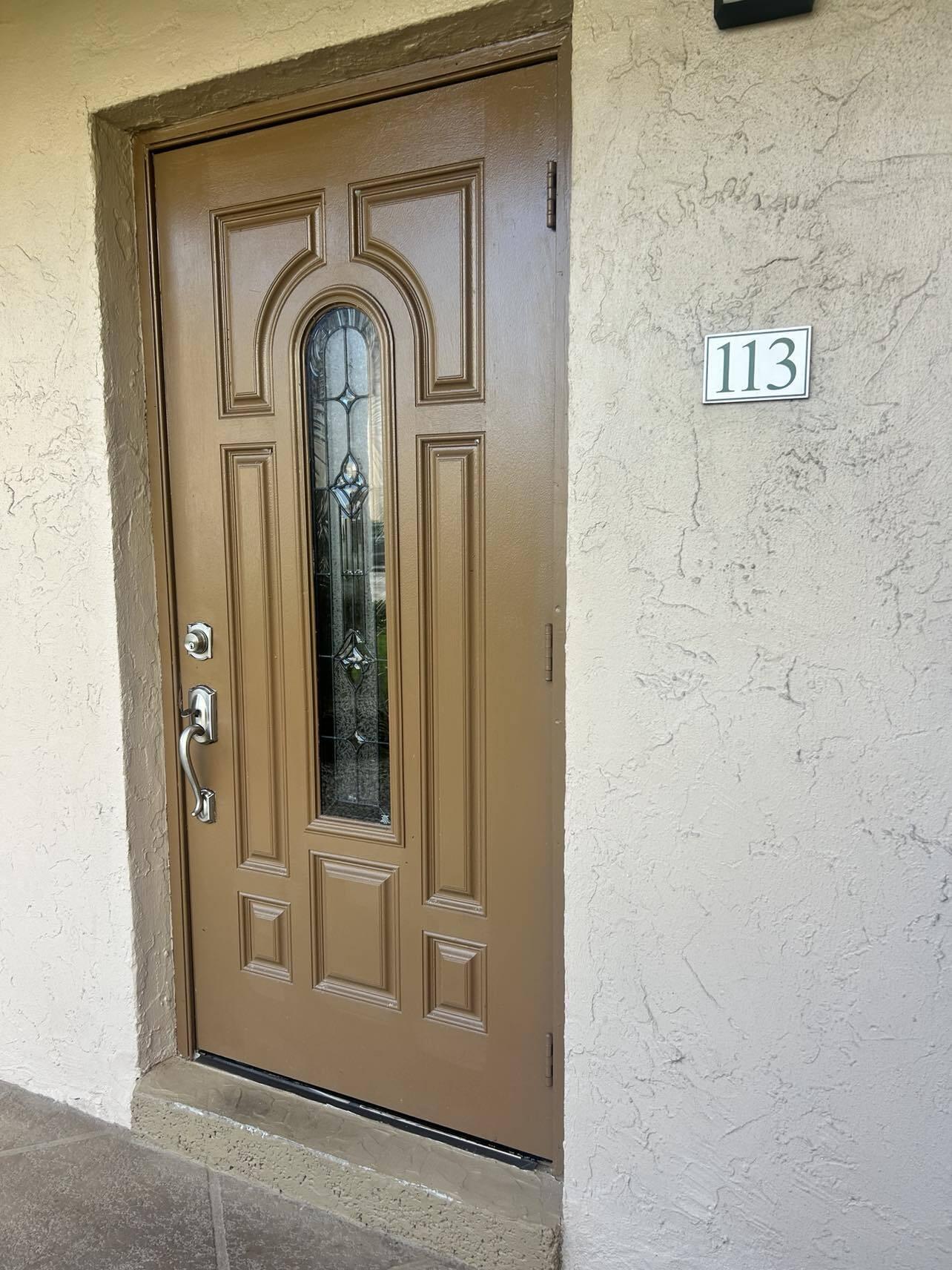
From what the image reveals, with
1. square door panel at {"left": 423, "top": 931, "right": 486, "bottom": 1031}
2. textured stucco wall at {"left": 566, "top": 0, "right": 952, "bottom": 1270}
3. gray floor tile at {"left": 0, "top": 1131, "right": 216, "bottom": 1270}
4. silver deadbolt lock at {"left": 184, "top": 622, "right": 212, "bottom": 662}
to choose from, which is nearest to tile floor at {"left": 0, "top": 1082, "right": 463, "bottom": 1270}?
gray floor tile at {"left": 0, "top": 1131, "right": 216, "bottom": 1270}

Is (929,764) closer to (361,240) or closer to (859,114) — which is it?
(859,114)

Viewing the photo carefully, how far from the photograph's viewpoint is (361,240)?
6.26 feet

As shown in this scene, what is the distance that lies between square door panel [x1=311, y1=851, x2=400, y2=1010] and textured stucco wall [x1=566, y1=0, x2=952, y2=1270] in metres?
0.57

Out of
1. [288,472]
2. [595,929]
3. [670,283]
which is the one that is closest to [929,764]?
[595,929]

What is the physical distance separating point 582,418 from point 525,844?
0.93 metres

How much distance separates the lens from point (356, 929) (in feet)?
6.89

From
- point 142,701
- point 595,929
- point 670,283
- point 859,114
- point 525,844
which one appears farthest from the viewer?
point 142,701

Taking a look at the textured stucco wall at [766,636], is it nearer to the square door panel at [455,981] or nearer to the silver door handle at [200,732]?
the square door panel at [455,981]

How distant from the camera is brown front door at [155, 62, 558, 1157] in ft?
5.94

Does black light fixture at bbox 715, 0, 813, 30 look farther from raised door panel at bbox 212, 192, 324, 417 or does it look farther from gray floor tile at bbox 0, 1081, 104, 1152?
gray floor tile at bbox 0, 1081, 104, 1152

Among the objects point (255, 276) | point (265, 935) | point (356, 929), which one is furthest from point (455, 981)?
point (255, 276)

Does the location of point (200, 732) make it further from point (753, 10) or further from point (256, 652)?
point (753, 10)

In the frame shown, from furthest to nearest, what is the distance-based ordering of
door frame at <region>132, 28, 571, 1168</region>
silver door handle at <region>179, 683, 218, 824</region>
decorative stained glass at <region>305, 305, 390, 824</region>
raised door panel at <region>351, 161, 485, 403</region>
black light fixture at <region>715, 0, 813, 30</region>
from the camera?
silver door handle at <region>179, 683, 218, 824</region>, decorative stained glass at <region>305, 305, 390, 824</region>, raised door panel at <region>351, 161, 485, 403</region>, door frame at <region>132, 28, 571, 1168</region>, black light fixture at <region>715, 0, 813, 30</region>

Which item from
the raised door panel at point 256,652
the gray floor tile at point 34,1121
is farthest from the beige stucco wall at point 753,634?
the gray floor tile at point 34,1121
